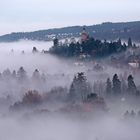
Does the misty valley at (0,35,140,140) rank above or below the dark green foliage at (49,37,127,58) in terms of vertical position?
below

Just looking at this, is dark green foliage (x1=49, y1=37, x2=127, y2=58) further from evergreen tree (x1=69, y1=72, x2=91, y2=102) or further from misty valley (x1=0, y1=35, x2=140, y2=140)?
evergreen tree (x1=69, y1=72, x2=91, y2=102)

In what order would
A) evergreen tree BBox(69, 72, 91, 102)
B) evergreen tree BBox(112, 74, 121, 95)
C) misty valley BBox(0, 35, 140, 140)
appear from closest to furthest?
misty valley BBox(0, 35, 140, 140) → evergreen tree BBox(112, 74, 121, 95) → evergreen tree BBox(69, 72, 91, 102)

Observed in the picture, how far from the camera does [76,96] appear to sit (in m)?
75.0

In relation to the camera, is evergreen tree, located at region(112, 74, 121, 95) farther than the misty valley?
Yes

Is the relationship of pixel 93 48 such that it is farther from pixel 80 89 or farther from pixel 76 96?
pixel 76 96

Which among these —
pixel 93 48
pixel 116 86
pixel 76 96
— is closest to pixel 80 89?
pixel 76 96

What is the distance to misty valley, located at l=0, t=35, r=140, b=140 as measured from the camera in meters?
57.7

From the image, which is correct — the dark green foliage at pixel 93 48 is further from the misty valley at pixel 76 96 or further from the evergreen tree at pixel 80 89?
the evergreen tree at pixel 80 89

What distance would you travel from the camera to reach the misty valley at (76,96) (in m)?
57.7

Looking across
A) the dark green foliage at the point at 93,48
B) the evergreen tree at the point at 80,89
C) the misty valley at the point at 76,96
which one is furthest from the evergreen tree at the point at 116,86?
the dark green foliage at the point at 93,48

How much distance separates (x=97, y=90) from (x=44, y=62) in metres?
34.0

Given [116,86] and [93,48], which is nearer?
[116,86]

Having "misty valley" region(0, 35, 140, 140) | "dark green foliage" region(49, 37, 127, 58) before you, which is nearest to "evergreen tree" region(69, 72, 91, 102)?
"misty valley" region(0, 35, 140, 140)

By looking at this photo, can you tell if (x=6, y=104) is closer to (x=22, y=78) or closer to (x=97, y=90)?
(x=97, y=90)
